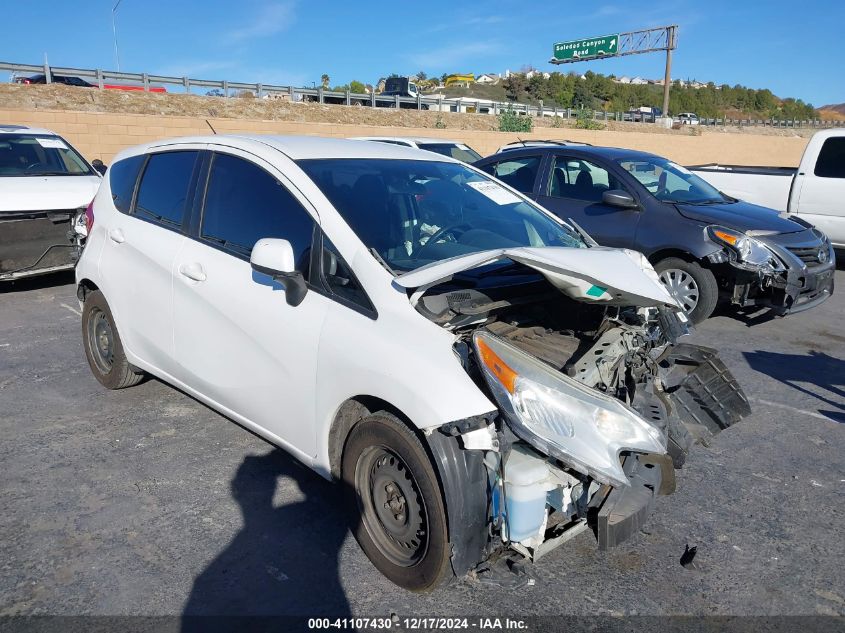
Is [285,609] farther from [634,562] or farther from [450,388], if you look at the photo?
[634,562]

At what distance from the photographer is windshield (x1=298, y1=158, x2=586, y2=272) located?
10.8 feet

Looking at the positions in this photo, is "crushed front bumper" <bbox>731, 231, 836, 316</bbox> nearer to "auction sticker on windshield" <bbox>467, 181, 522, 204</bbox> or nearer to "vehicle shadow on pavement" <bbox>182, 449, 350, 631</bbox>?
"auction sticker on windshield" <bbox>467, 181, 522, 204</bbox>

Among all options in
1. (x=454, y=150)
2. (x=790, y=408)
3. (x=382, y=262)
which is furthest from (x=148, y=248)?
(x=454, y=150)

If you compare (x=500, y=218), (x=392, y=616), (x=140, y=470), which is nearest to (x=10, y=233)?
(x=140, y=470)

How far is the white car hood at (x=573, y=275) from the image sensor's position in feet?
9.04

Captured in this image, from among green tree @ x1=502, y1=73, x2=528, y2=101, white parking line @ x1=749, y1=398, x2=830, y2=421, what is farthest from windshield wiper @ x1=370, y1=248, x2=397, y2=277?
green tree @ x1=502, y1=73, x2=528, y2=101

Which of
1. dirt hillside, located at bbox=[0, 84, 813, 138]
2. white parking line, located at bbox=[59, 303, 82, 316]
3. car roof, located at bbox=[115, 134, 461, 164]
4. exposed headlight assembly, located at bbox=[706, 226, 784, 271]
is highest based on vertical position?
dirt hillside, located at bbox=[0, 84, 813, 138]

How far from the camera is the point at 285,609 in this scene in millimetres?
2779

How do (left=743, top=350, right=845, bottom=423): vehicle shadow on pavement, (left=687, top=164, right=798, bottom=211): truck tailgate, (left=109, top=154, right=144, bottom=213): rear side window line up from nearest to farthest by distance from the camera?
(left=109, top=154, right=144, bottom=213): rear side window
(left=743, top=350, right=845, bottom=423): vehicle shadow on pavement
(left=687, top=164, right=798, bottom=211): truck tailgate

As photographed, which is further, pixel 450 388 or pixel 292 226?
pixel 292 226

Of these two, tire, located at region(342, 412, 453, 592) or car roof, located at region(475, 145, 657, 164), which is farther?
car roof, located at region(475, 145, 657, 164)

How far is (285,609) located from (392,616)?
44cm

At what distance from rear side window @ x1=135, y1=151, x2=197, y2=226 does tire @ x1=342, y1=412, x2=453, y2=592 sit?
1.97 m

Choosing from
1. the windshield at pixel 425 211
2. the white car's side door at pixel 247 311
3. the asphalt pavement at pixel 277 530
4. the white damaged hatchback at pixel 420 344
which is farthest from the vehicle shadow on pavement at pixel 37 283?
the windshield at pixel 425 211
